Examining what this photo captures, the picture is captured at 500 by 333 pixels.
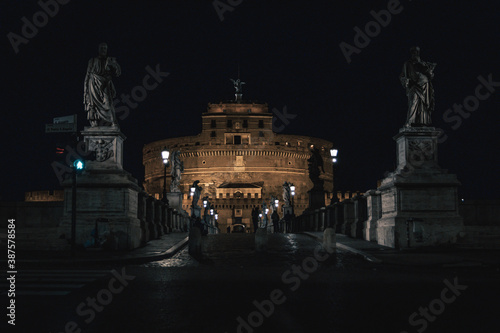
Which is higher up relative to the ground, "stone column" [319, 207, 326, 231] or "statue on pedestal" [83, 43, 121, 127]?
"statue on pedestal" [83, 43, 121, 127]

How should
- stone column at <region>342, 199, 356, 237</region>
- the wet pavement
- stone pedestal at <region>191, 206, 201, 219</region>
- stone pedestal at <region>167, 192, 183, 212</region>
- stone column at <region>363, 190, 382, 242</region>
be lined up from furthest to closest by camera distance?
stone pedestal at <region>191, 206, 201, 219</region> → stone pedestal at <region>167, 192, 183, 212</region> → stone column at <region>342, 199, 356, 237</region> → stone column at <region>363, 190, 382, 242</region> → the wet pavement

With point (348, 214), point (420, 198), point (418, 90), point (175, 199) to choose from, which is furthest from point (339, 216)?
point (175, 199)

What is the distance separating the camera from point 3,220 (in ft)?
58.4

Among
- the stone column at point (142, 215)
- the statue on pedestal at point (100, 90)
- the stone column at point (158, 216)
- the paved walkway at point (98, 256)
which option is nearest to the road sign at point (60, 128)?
the statue on pedestal at point (100, 90)

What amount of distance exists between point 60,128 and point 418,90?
9920mm

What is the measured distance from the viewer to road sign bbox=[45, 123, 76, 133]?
1420 centimetres

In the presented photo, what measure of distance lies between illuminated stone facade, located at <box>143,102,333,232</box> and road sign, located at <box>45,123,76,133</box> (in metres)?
92.4

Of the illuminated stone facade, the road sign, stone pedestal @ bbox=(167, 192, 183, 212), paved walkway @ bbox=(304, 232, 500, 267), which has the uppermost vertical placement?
the illuminated stone facade

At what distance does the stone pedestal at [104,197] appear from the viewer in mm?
15500

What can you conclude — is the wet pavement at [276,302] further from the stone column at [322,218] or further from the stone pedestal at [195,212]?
the stone pedestal at [195,212]

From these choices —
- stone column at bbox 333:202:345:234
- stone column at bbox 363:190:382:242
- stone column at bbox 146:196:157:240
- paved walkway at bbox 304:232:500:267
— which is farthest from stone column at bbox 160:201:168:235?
paved walkway at bbox 304:232:500:267

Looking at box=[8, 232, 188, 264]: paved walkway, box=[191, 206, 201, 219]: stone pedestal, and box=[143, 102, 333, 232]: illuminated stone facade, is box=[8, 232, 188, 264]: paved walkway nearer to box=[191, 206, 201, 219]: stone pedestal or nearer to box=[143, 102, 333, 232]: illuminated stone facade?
box=[191, 206, 201, 219]: stone pedestal

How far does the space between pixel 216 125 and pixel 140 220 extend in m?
99.9

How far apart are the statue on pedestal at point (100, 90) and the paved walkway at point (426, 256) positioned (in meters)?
7.70
